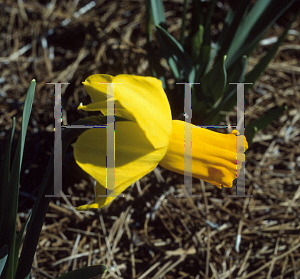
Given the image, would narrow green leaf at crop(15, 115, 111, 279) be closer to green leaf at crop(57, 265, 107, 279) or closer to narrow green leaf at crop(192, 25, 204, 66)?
green leaf at crop(57, 265, 107, 279)

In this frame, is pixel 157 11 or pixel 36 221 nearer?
pixel 36 221

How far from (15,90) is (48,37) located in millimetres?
376

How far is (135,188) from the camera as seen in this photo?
1346 mm

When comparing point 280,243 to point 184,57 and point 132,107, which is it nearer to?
point 184,57

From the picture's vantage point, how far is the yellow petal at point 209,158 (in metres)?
0.76

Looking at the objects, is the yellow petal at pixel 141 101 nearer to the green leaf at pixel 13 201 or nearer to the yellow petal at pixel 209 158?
the yellow petal at pixel 209 158

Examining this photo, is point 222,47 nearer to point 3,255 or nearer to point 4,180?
point 4,180

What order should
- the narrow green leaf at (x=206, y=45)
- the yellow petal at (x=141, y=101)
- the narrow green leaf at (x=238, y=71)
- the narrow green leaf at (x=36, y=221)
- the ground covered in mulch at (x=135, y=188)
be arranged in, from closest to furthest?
1. the yellow petal at (x=141, y=101)
2. the narrow green leaf at (x=36, y=221)
3. the narrow green leaf at (x=238, y=71)
4. the narrow green leaf at (x=206, y=45)
5. the ground covered in mulch at (x=135, y=188)

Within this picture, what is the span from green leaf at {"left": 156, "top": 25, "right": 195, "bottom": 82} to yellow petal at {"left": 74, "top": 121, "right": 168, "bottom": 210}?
0.49m

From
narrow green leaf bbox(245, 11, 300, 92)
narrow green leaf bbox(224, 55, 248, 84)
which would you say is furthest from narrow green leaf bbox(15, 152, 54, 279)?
narrow green leaf bbox(245, 11, 300, 92)

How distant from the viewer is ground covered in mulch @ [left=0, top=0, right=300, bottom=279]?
4.09 ft

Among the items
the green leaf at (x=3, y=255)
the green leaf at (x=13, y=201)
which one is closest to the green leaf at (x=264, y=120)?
the green leaf at (x=13, y=201)

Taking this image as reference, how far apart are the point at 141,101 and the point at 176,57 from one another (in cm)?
51

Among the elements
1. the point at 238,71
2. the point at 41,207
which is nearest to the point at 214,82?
the point at 238,71
